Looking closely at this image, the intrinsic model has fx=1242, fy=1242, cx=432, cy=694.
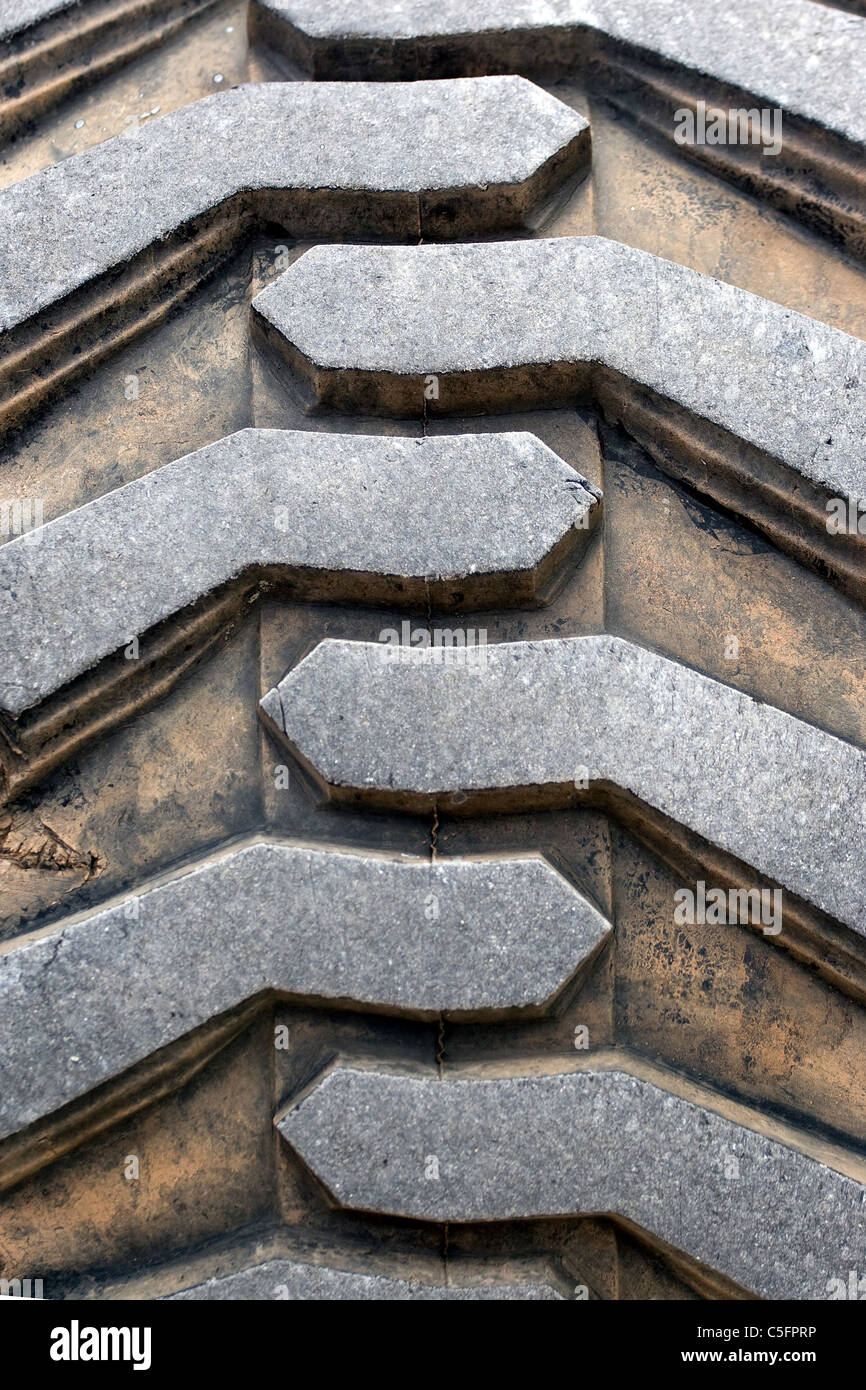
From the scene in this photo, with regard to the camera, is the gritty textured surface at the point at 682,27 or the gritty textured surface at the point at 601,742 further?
the gritty textured surface at the point at 682,27

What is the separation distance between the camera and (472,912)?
345 centimetres

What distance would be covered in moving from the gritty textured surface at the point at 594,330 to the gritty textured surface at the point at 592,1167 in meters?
1.94

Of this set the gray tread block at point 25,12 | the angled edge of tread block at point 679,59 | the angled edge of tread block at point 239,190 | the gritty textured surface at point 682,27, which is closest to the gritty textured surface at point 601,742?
the angled edge of tread block at point 239,190

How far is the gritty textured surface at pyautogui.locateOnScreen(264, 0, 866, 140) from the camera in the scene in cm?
423

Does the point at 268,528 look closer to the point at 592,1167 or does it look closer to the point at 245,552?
the point at 245,552

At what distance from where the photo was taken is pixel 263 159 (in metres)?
Result: 4.12

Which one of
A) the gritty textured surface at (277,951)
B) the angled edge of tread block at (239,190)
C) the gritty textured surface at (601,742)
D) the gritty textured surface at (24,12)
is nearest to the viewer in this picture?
the gritty textured surface at (277,951)

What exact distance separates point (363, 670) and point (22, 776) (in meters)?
1.05

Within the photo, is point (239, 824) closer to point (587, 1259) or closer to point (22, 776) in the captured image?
point (22, 776)

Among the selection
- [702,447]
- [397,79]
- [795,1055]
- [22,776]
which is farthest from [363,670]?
[397,79]

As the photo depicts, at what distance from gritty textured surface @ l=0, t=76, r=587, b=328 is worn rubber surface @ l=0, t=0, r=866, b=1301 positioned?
2 centimetres

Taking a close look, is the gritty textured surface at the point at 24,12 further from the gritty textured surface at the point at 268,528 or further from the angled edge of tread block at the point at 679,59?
the gritty textured surface at the point at 268,528

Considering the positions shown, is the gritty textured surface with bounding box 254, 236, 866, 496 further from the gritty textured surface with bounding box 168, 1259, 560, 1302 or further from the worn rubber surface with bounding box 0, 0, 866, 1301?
the gritty textured surface with bounding box 168, 1259, 560, 1302

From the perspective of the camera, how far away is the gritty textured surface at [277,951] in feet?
11.2
